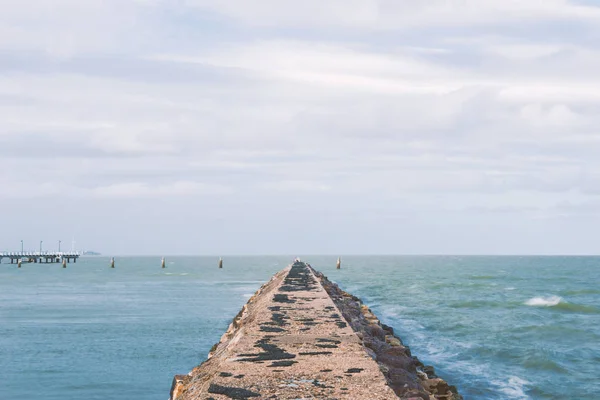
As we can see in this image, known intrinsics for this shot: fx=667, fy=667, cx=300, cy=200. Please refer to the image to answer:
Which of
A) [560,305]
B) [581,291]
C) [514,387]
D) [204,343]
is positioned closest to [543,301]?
[560,305]

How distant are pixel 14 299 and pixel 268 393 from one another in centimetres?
3022

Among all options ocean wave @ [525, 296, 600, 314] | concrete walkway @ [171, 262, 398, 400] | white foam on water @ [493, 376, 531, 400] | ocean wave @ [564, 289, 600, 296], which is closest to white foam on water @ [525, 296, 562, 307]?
ocean wave @ [525, 296, 600, 314]

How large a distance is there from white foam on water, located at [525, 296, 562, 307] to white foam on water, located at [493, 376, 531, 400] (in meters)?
17.2

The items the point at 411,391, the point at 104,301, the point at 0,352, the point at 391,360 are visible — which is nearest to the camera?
the point at 411,391

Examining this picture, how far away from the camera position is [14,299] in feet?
105

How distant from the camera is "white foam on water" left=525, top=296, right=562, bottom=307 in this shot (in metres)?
29.4

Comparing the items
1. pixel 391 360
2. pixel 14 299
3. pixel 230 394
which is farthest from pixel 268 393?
pixel 14 299

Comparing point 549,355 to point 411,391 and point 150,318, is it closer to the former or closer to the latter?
point 411,391

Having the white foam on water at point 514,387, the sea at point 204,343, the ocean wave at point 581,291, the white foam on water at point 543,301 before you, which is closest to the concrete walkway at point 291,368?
the sea at point 204,343

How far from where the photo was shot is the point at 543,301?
3078 cm

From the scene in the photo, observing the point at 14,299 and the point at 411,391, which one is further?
the point at 14,299

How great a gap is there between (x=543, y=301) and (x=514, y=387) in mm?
19764

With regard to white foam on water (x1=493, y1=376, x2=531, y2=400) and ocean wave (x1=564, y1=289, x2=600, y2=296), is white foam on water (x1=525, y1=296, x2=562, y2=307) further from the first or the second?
white foam on water (x1=493, y1=376, x2=531, y2=400)

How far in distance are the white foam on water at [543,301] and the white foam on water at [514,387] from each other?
56.3ft
